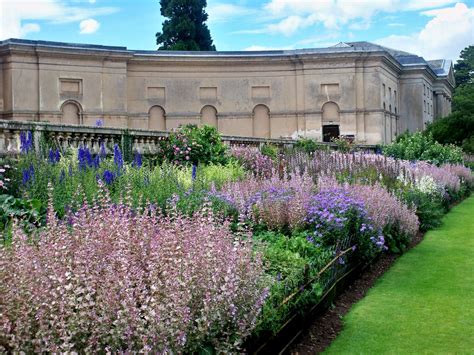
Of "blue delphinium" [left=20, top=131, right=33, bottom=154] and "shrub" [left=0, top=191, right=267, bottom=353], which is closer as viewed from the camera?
"shrub" [left=0, top=191, right=267, bottom=353]

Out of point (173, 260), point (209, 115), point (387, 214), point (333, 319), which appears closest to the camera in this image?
point (173, 260)

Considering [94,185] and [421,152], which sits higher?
[421,152]

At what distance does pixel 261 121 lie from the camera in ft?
133

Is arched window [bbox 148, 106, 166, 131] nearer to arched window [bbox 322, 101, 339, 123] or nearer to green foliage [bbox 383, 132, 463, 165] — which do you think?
arched window [bbox 322, 101, 339, 123]

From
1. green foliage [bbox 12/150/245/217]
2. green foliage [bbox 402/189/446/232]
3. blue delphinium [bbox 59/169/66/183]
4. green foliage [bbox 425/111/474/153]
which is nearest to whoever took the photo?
green foliage [bbox 12/150/245/217]

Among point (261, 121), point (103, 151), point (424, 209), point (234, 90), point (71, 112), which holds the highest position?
point (234, 90)

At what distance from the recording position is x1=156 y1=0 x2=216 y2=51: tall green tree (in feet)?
154

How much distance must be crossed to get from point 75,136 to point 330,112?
28989mm

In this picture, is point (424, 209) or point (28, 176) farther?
point (424, 209)

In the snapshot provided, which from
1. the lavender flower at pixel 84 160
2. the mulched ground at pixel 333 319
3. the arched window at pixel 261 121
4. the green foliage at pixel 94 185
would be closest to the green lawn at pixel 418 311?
the mulched ground at pixel 333 319

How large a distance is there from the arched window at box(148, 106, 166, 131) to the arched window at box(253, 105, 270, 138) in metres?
5.54

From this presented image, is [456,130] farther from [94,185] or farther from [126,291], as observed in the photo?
[126,291]

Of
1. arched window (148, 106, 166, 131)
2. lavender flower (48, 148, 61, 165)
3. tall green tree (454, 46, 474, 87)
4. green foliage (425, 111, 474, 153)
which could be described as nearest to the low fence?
lavender flower (48, 148, 61, 165)

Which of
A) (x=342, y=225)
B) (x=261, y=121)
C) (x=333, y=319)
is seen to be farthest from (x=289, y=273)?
(x=261, y=121)
